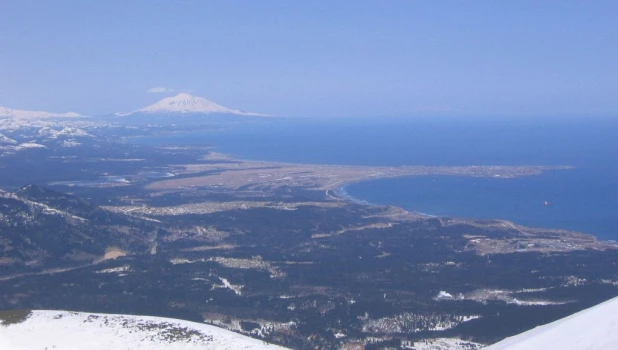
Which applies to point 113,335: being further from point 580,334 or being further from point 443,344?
point 580,334

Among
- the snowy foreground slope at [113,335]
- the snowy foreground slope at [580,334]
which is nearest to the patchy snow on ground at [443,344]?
the snowy foreground slope at [113,335]

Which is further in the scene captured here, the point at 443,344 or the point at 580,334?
the point at 443,344

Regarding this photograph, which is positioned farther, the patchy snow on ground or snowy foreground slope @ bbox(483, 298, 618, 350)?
the patchy snow on ground

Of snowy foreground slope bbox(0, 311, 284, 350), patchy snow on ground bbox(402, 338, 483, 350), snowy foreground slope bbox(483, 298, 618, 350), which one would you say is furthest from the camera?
patchy snow on ground bbox(402, 338, 483, 350)

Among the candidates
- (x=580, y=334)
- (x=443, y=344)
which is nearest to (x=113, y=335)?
(x=443, y=344)

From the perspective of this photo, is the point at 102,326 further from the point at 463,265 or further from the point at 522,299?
the point at 463,265

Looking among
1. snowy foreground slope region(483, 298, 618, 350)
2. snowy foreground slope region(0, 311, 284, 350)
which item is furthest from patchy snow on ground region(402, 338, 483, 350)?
snowy foreground slope region(483, 298, 618, 350)

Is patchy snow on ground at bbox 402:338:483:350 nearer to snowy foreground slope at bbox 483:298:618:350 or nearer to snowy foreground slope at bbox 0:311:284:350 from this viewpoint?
snowy foreground slope at bbox 0:311:284:350

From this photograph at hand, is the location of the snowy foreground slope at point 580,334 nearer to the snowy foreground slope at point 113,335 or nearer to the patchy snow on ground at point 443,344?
the snowy foreground slope at point 113,335
